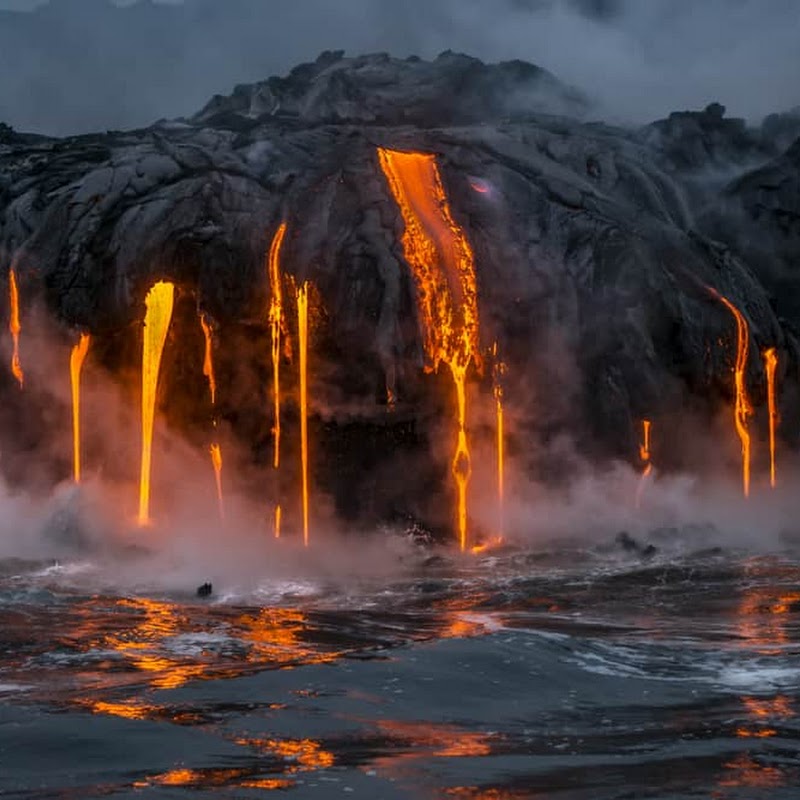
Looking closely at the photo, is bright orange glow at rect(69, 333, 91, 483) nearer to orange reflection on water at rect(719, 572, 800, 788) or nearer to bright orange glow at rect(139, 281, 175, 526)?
bright orange glow at rect(139, 281, 175, 526)

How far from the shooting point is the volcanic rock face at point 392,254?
24688mm

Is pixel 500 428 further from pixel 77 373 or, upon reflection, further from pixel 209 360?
pixel 77 373

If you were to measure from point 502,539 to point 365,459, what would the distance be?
2891 millimetres

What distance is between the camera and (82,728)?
7.75m

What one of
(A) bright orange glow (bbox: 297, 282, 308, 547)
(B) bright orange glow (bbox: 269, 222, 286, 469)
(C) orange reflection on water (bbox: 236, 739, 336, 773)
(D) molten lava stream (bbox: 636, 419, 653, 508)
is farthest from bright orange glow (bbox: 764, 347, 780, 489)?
(C) orange reflection on water (bbox: 236, 739, 336, 773)

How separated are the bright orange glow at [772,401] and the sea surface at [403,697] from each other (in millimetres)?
11089

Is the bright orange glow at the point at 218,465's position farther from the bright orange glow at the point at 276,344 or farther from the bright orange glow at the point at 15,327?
the bright orange glow at the point at 15,327

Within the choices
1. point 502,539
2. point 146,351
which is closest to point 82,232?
point 146,351

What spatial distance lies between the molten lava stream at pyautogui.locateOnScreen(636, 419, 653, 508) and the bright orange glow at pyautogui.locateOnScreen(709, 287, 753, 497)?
2.42 metres

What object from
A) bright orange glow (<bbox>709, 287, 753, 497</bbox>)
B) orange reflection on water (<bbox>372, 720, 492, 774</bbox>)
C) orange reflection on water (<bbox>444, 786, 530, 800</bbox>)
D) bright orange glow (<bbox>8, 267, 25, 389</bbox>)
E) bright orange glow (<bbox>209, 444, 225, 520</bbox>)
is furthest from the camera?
bright orange glow (<bbox>709, 287, 753, 497</bbox>)

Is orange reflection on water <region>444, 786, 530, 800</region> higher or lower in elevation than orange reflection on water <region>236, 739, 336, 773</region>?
lower

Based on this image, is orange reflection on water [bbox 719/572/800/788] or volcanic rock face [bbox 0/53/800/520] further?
volcanic rock face [bbox 0/53/800/520]

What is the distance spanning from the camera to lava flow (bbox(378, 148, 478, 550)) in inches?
974

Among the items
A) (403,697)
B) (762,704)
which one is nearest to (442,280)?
(403,697)
